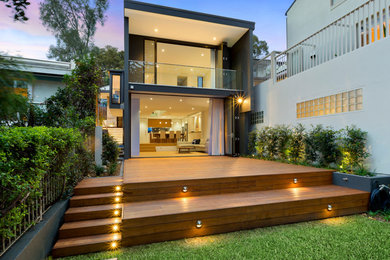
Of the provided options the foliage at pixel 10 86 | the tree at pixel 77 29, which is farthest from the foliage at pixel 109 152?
the tree at pixel 77 29

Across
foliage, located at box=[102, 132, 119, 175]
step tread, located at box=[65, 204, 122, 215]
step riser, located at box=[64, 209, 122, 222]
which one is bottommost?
step riser, located at box=[64, 209, 122, 222]

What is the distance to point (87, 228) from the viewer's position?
111 inches

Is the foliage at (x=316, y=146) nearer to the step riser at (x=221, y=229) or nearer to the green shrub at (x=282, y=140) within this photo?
the green shrub at (x=282, y=140)

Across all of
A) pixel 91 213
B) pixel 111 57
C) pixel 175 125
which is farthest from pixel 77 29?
pixel 91 213

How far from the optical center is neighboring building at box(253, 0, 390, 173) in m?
4.48

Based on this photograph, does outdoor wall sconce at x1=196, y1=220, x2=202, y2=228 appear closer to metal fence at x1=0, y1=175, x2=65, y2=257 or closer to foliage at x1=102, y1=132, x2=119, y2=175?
metal fence at x1=0, y1=175, x2=65, y2=257

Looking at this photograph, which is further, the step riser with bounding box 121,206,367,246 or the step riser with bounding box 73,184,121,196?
the step riser with bounding box 73,184,121,196

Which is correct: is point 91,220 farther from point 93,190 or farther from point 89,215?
point 93,190

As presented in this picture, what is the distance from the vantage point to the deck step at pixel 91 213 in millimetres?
3039

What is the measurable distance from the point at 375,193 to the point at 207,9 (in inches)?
1378

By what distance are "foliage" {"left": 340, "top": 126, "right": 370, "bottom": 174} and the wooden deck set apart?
885 millimetres

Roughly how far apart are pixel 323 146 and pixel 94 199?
17.9 feet

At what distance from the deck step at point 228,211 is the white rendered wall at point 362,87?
1.35 metres

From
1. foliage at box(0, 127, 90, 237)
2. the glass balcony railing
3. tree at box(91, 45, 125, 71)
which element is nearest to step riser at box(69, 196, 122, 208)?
foliage at box(0, 127, 90, 237)
